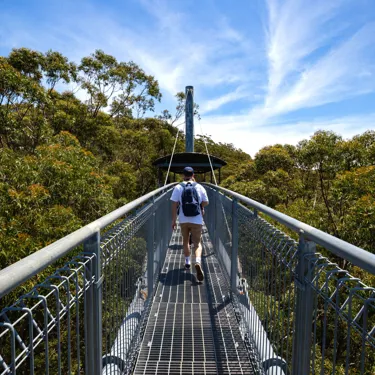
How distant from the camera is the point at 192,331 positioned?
3.39 metres

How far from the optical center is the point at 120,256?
2.29 m

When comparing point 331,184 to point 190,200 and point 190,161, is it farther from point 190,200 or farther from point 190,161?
point 190,200

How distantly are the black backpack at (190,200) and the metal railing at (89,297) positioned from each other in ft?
3.76

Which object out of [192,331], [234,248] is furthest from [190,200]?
[192,331]

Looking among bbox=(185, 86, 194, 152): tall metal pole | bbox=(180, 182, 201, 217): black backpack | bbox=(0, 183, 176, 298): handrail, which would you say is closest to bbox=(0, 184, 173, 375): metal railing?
bbox=(0, 183, 176, 298): handrail

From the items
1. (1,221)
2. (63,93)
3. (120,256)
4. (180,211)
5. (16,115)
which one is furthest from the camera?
(63,93)

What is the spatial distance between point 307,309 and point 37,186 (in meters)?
6.14

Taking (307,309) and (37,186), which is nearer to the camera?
(307,309)

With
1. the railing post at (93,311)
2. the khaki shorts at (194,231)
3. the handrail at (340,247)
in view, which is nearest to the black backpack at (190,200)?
the khaki shorts at (194,231)

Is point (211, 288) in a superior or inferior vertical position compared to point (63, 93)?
inferior

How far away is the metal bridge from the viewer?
1125mm

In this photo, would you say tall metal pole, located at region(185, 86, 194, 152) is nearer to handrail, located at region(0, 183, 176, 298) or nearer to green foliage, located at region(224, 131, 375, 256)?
green foliage, located at region(224, 131, 375, 256)

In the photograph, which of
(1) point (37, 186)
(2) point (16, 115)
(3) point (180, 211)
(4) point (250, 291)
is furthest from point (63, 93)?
(4) point (250, 291)

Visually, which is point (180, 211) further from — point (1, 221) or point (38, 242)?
point (1, 221)
